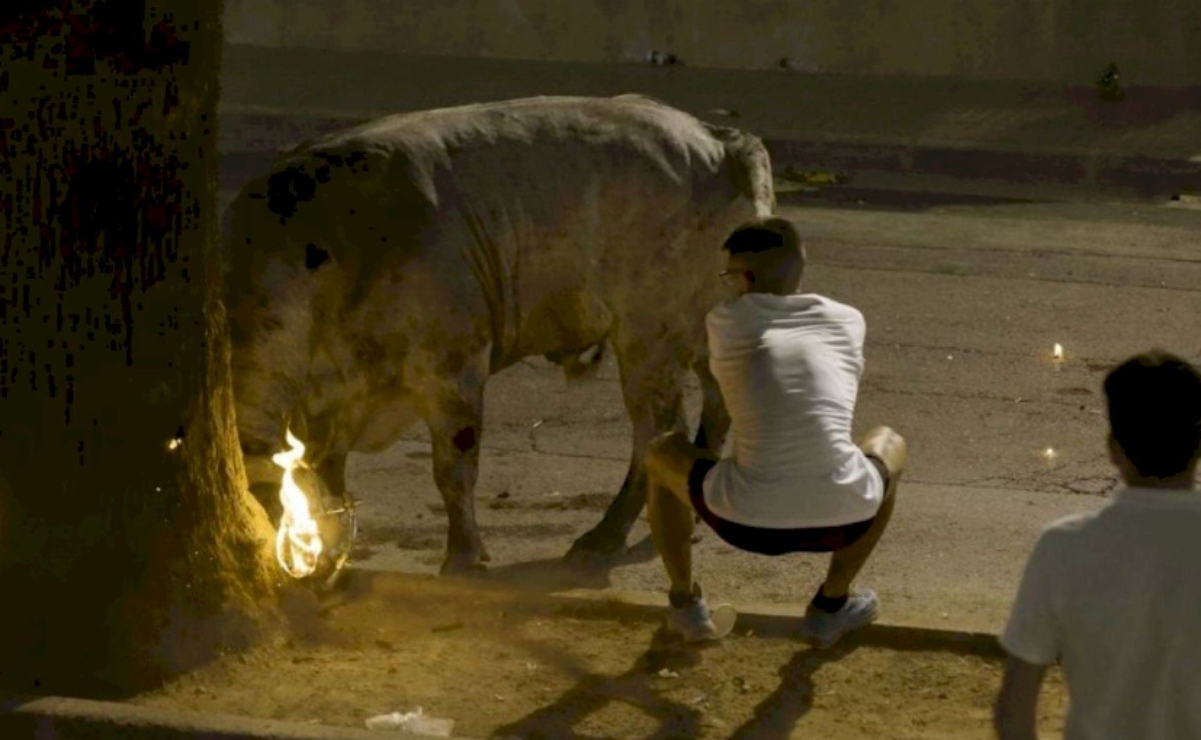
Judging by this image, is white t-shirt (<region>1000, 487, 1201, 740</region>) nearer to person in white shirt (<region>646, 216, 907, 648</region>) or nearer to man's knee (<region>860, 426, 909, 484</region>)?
person in white shirt (<region>646, 216, 907, 648</region>)

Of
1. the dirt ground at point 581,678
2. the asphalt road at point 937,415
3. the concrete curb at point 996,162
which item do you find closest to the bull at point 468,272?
the asphalt road at point 937,415

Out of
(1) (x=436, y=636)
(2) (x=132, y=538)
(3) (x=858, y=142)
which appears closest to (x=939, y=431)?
(1) (x=436, y=636)

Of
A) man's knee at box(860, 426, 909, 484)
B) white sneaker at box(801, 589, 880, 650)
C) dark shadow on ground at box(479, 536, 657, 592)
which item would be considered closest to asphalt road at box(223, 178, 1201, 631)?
dark shadow on ground at box(479, 536, 657, 592)

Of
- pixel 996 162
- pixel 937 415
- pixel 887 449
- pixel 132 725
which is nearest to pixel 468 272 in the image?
pixel 887 449

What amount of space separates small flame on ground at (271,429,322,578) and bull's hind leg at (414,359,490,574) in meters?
0.62

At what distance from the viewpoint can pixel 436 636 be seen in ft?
22.9

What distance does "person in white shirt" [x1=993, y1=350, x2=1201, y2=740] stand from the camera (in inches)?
158

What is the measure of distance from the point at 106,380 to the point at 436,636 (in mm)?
1287

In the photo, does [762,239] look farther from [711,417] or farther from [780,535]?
[711,417]

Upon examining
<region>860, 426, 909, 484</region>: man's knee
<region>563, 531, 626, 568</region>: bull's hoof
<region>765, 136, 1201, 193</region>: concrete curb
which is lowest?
<region>563, 531, 626, 568</region>: bull's hoof

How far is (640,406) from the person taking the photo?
27.2ft

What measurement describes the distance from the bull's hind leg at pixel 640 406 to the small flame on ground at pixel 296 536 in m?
1.28

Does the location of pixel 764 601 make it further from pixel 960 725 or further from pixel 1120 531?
pixel 1120 531

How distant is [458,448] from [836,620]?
156 cm
